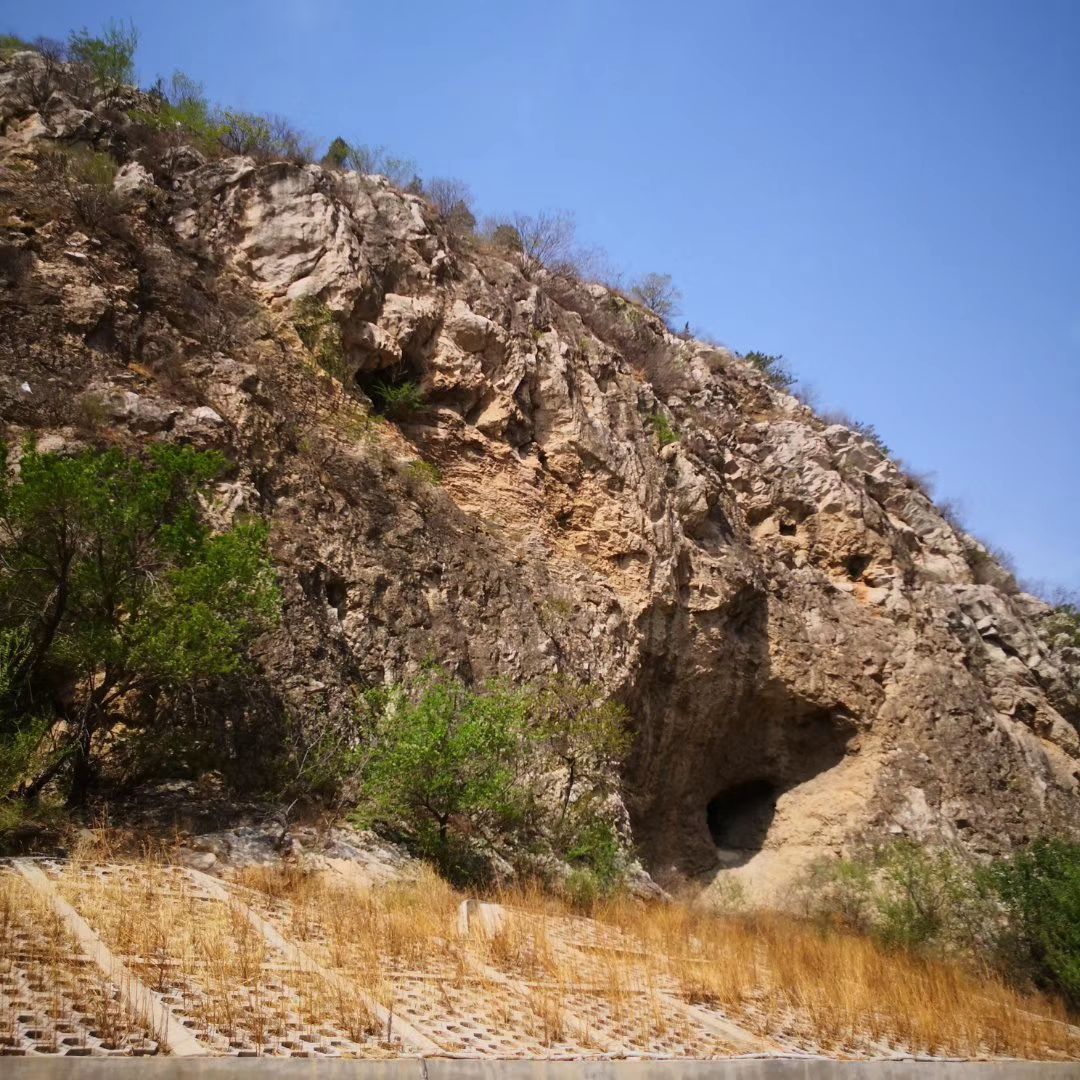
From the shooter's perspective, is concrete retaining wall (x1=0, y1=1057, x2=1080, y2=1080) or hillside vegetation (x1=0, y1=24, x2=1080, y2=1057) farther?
hillside vegetation (x1=0, y1=24, x2=1080, y2=1057)

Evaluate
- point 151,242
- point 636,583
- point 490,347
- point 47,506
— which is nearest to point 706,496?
point 636,583

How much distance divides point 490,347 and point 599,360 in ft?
8.33

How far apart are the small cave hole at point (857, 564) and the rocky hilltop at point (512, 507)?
0.24ft

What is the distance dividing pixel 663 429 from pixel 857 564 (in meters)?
5.10

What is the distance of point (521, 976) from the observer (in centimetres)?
693

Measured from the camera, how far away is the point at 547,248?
2092cm

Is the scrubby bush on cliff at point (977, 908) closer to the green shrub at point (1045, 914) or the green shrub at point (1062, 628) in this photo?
the green shrub at point (1045, 914)

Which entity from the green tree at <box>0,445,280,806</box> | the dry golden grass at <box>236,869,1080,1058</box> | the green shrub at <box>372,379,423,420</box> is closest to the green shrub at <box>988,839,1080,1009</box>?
the dry golden grass at <box>236,869,1080,1058</box>

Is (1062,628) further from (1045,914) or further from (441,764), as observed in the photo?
(441,764)

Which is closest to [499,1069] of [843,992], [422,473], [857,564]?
[843,992]

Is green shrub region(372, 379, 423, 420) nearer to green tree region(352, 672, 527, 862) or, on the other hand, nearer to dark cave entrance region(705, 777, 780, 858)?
green tree region(352, 672, 527, 862)

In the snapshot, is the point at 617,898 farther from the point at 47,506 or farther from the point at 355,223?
the point at 355,223

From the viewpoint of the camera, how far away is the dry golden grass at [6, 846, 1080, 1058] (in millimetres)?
5457

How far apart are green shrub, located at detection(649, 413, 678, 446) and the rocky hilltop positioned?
10cm
